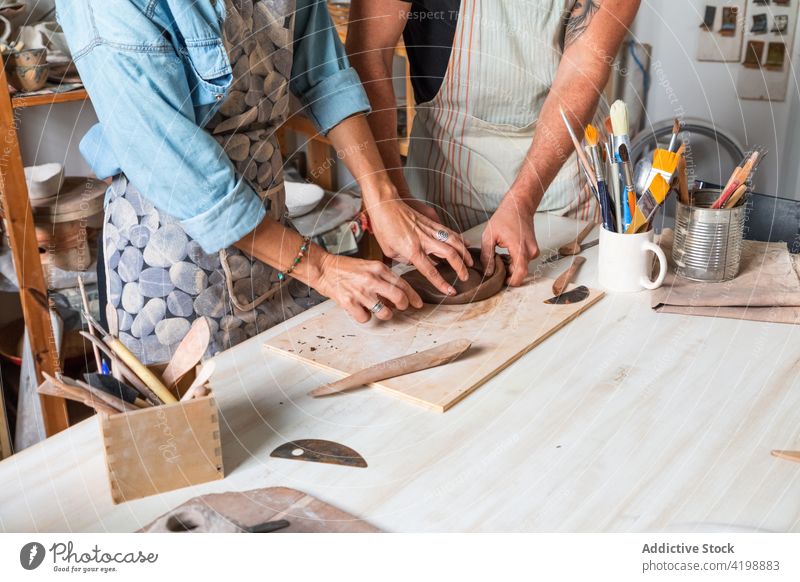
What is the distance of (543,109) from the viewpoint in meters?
1.27

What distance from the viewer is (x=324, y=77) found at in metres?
1.13

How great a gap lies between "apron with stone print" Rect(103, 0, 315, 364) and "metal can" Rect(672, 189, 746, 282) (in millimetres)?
576

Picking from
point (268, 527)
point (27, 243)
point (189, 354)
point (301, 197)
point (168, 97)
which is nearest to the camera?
point (268, 527)

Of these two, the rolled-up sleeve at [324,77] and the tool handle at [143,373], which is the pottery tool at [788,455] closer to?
the tool handle at [143,373]

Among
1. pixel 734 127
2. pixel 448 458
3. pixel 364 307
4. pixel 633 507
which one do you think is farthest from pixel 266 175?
pixel 734 127

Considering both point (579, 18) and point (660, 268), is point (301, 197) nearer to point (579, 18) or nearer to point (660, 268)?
point (579, 18)

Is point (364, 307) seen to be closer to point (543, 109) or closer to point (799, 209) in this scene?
point (543, 109)

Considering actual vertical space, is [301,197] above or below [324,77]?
below

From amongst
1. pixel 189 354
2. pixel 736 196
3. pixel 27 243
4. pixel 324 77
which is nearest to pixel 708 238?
pixel 736 196

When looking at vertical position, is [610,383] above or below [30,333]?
above

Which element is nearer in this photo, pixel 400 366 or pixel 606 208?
pixel 400 366

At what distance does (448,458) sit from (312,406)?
165 millimetres

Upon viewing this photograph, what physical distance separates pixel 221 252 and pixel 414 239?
0.26 m

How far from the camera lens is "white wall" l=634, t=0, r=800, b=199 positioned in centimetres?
216
